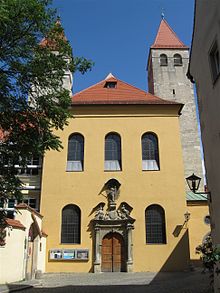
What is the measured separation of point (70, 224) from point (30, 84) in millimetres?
10923

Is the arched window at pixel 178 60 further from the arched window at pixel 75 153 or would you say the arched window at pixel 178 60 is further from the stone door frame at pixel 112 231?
the stone door frame at pixel 112 231

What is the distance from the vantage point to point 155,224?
18.8 meters

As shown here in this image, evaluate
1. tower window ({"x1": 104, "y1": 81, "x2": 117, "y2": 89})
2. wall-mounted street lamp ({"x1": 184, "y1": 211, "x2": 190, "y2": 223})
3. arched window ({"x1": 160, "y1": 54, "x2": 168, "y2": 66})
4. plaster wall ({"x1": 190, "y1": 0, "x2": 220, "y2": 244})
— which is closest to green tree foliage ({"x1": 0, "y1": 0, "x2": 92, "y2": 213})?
plaster wall ({"x1": 190, "y1": 0, "x2": 220, "y2": 244})

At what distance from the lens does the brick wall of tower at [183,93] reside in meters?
29.6

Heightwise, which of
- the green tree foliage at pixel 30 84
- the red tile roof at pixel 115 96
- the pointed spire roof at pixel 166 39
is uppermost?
the pointed spire roof at pixel 166 39

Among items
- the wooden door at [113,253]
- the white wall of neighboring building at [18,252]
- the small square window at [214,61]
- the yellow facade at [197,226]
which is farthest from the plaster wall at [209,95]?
the yellow facade at [197,226]

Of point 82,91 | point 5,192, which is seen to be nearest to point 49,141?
point 5,192

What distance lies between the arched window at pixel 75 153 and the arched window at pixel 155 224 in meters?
4.74

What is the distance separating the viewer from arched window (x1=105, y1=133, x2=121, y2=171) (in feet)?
65.3

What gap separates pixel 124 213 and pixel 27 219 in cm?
601

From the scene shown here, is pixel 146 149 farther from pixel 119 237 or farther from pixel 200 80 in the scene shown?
pixel 200 80

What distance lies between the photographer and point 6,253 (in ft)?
40.2

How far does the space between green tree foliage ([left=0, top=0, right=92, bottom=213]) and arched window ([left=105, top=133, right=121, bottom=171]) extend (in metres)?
9.99

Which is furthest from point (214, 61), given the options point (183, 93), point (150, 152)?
point (183, 93)
